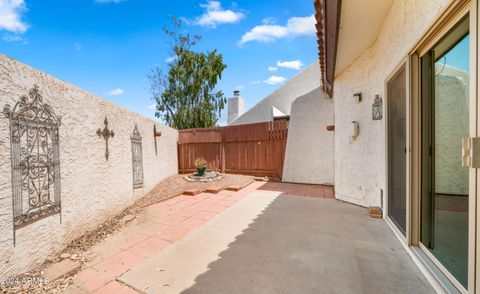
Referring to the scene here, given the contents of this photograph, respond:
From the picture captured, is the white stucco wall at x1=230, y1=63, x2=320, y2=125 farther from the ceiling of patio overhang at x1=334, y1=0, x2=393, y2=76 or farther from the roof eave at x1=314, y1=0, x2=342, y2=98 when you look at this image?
the roof eave at x1=314, y1=0, x2=342, y2=98

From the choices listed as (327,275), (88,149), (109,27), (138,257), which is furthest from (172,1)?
(327,275)

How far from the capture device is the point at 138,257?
2.82 m

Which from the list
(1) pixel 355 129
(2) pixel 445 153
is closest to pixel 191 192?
(1) pixel 355 129

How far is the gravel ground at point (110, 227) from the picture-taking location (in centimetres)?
224

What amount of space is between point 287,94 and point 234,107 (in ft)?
17.9

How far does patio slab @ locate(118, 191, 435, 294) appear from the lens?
6.99ft

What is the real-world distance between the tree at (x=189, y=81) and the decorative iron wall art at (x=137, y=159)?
36.1 ft

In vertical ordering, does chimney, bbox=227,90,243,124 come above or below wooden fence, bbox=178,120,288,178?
above

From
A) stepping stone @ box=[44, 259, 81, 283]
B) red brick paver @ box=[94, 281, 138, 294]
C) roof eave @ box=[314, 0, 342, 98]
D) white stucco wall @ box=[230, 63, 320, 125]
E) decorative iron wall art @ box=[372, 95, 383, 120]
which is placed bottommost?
stepping stone @ box=[44, 259, 81, 283]

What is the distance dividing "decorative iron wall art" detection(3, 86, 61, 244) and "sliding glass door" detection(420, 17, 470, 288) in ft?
15.7

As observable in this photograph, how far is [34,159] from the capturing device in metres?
2.74

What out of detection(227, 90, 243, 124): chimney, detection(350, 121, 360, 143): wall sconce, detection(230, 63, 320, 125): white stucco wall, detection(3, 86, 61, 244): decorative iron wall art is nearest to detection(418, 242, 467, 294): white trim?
detection(350, 121, 360, 143): wall sconce

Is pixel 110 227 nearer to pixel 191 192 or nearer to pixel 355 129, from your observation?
pixel 191 192

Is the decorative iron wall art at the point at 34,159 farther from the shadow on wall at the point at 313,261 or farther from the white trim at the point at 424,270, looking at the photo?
the white trim at the point at 424,270
